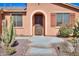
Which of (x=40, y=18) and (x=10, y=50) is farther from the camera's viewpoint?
(x=40, y=18)

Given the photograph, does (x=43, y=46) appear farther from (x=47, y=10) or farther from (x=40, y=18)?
(x=47, y=10)

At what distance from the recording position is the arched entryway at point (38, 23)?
9.38m

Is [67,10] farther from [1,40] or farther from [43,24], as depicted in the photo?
[1,40]

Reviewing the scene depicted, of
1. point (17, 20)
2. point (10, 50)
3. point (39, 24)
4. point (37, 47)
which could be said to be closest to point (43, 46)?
point (37, 47)

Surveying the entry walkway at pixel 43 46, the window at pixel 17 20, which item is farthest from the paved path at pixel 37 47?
the window at pixel 17 20

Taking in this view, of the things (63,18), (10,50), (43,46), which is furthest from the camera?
(63,18)

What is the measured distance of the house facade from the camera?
930cm

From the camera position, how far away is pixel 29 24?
9359 millimetres

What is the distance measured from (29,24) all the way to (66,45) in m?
1.10

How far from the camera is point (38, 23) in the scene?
30.8ft

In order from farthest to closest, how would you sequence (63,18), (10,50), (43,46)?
(63,18) < (43,46) < (10,50)

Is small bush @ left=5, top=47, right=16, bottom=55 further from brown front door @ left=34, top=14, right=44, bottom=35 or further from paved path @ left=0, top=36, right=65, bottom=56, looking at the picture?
brown front door @ left=34, top=14, right=44, bottom=35

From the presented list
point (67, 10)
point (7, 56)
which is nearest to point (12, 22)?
point (7, 56)

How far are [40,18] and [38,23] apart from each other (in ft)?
0.46
